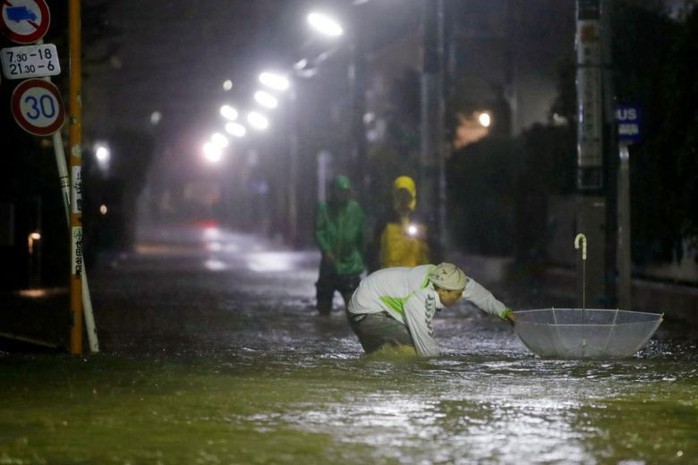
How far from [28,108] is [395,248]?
14.6 feet

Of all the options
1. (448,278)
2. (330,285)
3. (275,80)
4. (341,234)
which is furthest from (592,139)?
(275,80)

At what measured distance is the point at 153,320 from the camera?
18062 mm

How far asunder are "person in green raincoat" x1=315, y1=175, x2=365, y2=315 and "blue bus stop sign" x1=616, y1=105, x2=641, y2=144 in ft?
11.2

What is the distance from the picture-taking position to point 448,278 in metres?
11.2

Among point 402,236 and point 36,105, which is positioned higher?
point 36,105

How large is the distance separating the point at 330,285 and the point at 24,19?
21.2ft

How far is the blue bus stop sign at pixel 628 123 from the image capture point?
17.1 metres

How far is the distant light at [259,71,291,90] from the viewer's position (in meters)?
47.8

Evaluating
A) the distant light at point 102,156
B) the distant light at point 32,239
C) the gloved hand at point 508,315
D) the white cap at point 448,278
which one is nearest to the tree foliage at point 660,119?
the gloved hand at point 508,315

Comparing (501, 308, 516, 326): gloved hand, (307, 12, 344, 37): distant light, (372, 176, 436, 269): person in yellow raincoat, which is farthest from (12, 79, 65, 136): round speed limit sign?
(307, 12, 344, 37): distant light

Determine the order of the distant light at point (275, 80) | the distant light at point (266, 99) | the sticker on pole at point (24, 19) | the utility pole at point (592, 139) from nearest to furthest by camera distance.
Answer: the sticker on pole at point (24, 19), the utility pole at point (592, 139), the distant light at point (275, 80), the distant light at point (266, 99)

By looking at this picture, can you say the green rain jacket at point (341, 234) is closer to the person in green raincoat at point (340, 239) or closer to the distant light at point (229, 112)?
the person in green raincoat at point (340, 239)

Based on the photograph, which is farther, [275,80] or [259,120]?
[259,120]

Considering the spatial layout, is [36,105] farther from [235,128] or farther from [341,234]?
[235,128]
